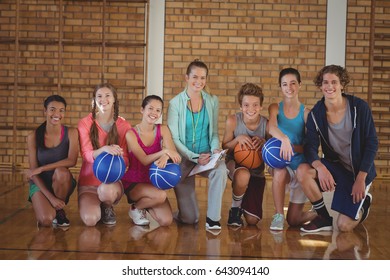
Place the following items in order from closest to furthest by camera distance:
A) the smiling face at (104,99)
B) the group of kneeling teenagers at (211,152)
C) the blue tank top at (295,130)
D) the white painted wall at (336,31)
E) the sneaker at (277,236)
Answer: the sneaker at (277,236) → the group of kneeling teenagers at (211,152) → the smiling face at (104,99) → the blue tank top at (295,130) → the white painted wall at (336,31)

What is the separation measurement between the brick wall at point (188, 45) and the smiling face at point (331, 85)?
4205 millimetres

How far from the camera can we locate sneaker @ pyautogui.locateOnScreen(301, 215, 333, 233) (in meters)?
3.92

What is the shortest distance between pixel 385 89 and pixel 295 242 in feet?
16.4

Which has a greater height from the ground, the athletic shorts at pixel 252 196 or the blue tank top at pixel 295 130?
the blue tank top at pixel 295 130

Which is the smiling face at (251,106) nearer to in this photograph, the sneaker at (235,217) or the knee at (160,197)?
the sneaker at (235,217)

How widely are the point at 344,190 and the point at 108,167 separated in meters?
1.56

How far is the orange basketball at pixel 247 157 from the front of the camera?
12.9 feet

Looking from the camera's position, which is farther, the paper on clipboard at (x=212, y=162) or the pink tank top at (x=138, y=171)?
the pink tank top at (x=138, y=171)

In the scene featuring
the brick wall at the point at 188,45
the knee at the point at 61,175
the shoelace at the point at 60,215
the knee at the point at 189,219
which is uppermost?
the brick wall at the point at 188,45

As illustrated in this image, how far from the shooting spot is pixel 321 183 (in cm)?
379

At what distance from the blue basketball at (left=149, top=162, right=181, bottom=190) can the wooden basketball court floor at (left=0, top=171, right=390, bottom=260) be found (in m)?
0.32

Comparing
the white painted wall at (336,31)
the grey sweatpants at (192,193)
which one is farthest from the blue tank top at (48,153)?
the white painted wall at (336,31)

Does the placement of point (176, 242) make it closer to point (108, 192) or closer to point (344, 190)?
point (108, 192)

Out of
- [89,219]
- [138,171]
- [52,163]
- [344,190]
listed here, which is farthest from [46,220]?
[344,190]
